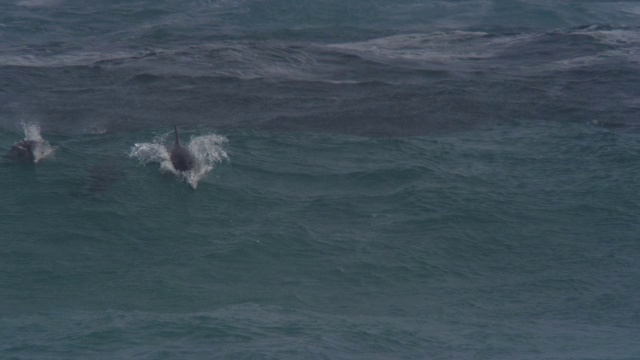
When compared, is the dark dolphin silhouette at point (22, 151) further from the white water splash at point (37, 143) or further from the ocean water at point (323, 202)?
the ocean water at point (323, 202)

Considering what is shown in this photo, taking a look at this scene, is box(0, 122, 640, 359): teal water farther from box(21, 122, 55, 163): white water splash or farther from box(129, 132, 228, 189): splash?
box(21, 122, 55, 163): white water splash

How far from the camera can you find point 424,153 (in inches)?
798

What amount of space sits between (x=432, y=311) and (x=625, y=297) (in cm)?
306

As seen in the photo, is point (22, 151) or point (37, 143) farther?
point (37, 143)

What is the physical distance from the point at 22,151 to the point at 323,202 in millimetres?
6597

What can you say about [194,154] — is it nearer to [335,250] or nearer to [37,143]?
[37,143]

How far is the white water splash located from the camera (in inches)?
764

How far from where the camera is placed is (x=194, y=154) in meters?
19.5

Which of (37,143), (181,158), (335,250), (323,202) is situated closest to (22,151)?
(37,143)

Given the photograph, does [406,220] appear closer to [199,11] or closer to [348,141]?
[348,141]

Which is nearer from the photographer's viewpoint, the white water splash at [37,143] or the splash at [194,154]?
the splash at [194,154]

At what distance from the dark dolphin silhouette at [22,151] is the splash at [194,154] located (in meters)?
2.04

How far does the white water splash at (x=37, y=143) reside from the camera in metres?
19.4

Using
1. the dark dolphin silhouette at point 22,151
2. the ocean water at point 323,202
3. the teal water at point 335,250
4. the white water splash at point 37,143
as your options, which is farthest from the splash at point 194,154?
the dark dolphin silhouette at point 22,151
